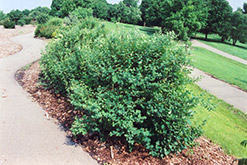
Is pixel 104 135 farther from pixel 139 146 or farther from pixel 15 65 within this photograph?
pixel 15 65

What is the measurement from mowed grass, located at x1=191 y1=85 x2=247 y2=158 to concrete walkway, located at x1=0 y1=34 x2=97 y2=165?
2.78 meters

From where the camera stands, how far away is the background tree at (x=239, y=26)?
124 feet

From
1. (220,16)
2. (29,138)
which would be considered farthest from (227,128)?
(220,16)

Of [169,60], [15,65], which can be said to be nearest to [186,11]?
[15,65]

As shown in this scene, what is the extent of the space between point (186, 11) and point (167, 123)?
82.3 feet

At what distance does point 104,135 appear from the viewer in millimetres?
4168

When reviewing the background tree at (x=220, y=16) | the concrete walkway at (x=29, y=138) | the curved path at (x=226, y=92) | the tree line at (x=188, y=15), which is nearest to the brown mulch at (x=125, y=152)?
the concrete walkway at (x=29, y=138)

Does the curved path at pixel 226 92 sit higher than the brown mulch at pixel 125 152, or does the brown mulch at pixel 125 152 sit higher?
the brown mulch at pixel 125 152

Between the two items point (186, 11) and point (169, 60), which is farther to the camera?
point (186, 11)

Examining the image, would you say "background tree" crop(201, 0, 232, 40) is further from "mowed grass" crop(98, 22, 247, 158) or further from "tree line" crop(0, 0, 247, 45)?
"mowed grass" crop(98, 22, 247, 158)

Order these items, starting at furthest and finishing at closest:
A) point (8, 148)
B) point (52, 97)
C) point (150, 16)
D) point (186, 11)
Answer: point (150, 16), point (186, 11), point (52, 97), point (8, 148)

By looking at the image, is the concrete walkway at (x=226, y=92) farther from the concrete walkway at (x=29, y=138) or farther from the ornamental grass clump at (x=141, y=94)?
the concrete walkway at (x=29, y=138)

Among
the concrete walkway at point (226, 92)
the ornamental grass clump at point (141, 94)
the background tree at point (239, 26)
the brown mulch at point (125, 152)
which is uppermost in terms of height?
the background tree at point (239, 26)

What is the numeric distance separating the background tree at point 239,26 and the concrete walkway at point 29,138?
138ft
